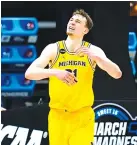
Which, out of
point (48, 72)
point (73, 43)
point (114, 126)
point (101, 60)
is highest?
point (73, 43)

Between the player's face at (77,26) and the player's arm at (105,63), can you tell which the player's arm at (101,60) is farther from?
the player's face at (77,26)

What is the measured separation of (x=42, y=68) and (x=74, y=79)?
0.36 meters

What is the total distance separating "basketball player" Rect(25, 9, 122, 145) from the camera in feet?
19.2

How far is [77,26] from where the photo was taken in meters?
5.95

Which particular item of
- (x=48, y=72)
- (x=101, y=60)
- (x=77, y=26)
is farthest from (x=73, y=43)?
(x=48, y=72)

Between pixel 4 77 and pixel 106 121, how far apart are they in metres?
3.58

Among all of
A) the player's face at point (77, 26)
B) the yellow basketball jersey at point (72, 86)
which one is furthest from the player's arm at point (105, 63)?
the player's face at point (77, 26)

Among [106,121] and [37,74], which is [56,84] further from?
[106,121]

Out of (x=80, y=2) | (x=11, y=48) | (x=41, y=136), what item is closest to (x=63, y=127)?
(x=41, y=136)

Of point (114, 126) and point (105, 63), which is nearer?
point (105, 63)

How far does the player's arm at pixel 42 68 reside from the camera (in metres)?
5.71

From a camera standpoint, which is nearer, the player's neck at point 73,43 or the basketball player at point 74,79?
the basketball player at point 74,79

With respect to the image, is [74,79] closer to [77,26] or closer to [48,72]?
[48,72]

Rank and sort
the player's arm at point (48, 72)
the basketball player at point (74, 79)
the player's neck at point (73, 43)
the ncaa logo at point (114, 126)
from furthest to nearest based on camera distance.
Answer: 1. the ncaa logo at point (114, 126)
2. the player's neck at point (73, 43)
3. the basketball player at point (74, 79)
4. the player's arm at point (48, 72)
